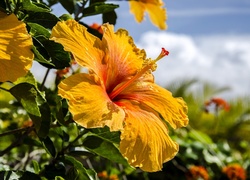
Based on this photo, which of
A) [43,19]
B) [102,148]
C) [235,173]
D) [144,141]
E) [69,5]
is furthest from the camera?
[235,173]

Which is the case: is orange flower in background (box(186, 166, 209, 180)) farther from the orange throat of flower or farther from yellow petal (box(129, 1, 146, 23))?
the orange throat of flower

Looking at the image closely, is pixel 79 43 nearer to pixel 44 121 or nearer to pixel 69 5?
pixel 44 121

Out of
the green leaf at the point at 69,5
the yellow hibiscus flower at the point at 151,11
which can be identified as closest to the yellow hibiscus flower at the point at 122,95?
the green leaf at the point at 69,5

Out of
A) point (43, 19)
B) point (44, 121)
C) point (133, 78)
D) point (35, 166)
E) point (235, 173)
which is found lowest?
point (235, 173)

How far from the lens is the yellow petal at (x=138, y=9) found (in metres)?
1.94

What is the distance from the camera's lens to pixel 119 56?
1394 millimetres

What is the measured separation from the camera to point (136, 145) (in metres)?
1.19

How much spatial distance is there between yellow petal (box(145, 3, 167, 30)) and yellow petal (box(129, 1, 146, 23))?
0.07 feet

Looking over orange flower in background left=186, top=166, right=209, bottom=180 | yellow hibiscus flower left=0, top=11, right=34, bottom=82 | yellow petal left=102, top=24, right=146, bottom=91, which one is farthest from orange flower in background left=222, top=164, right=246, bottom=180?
yellow hibiscus flower left=0, top=11, right=34, bottom=82

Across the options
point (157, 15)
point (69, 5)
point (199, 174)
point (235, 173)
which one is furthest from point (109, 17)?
point (235, 173)

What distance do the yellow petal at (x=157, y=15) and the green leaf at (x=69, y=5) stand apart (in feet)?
1.25

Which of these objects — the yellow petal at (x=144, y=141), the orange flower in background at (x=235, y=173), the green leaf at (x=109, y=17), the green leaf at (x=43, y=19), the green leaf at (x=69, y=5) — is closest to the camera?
the yellow petal at (x=144, y=141)

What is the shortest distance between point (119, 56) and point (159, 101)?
15cm

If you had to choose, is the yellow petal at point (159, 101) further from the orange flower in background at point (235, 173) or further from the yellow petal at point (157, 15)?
the orange flower in background at point (235, 173)
